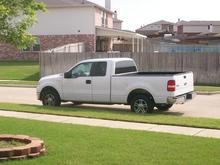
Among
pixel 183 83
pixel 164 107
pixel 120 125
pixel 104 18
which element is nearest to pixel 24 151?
pixel 120 125

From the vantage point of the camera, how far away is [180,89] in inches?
612

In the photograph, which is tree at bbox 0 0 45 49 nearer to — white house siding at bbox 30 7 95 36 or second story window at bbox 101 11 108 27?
white house siding at bbox 30 7 95 36

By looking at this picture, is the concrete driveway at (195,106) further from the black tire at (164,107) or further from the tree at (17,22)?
the tree at (17,22)

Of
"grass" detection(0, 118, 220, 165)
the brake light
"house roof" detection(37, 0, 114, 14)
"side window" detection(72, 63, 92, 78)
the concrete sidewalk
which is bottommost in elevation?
the concrete sidewalk

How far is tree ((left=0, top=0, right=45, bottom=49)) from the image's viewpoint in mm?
9266

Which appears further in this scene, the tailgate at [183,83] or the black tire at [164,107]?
the black tire at [164,107]

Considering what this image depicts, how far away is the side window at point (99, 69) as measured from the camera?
16828mm

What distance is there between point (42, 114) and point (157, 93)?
3590mm

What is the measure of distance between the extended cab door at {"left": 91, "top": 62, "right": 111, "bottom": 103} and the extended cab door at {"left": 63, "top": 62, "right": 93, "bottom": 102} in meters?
0.18

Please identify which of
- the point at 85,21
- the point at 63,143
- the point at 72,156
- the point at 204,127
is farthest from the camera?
the point at 85,21

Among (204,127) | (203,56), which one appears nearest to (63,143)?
(204,127)

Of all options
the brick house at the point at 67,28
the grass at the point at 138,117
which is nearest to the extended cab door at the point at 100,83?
the grass at the point at 138,117

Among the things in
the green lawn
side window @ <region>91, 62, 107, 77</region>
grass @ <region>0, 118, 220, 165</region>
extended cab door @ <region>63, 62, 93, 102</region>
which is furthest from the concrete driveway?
the green lawn

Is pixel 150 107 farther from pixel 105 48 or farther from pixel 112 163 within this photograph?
pixel 105 48
